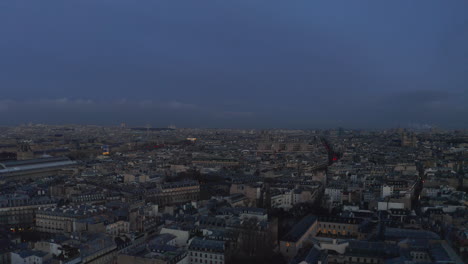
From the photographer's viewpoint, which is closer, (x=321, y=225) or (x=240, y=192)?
(x=321, y=225)

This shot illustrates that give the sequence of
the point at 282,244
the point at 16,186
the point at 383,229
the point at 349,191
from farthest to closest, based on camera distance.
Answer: the point at 16,186 → the point at 349,191 → the point at 383,229 → the point at 282,244

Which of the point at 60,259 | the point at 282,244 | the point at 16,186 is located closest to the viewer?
the point at 60,259

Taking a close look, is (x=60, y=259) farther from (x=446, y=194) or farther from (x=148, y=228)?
(x=446, y=194)

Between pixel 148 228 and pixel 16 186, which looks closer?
pixel 148 228

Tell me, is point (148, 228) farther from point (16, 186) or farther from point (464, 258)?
point (16, 186)

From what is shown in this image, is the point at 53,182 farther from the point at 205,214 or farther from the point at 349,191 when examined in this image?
the point at 349,191

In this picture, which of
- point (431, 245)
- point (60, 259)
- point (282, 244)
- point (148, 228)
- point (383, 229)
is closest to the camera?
point (60, 259)

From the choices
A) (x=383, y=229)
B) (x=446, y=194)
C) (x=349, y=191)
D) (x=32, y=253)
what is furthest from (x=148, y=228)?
(x=446, y=194)

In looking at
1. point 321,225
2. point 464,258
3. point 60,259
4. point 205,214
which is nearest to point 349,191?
point 321,225

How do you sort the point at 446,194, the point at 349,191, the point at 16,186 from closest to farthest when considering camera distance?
1. the point at 446,194
2. the point at 349,191
3. the point at 16,186
